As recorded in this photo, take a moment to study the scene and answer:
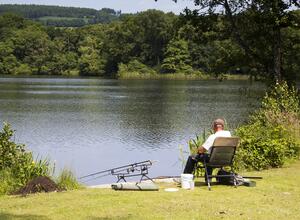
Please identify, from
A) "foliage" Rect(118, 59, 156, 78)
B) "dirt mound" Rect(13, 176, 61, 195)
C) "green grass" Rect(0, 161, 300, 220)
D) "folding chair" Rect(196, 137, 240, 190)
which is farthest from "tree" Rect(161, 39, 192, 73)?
"green grass" Rect(0, 161, 300, 220)

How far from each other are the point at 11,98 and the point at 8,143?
42692 millimetres

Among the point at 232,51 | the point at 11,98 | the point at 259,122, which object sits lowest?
the point at 11,98

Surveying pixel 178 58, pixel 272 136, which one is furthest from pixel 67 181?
pixel 178 58

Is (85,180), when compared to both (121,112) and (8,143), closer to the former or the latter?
(8,143)

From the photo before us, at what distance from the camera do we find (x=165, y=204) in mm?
8180

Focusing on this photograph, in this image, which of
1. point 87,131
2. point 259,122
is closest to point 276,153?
point 259,122

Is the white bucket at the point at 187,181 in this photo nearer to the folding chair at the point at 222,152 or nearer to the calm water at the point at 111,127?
the folding chair at the point at 222,152

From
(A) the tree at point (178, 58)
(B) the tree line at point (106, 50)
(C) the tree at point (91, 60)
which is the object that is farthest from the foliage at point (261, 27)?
(C) the tree at point (91, 60)

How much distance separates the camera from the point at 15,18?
15088 cm

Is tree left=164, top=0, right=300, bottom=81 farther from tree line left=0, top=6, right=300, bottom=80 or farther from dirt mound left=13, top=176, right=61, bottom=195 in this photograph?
tree line left=0, top=6, right=300, bottom=80

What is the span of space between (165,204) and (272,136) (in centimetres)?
591

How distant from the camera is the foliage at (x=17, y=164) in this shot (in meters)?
10.6

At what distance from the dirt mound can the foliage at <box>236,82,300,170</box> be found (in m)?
4.47

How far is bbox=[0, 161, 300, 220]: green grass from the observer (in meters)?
7.48
